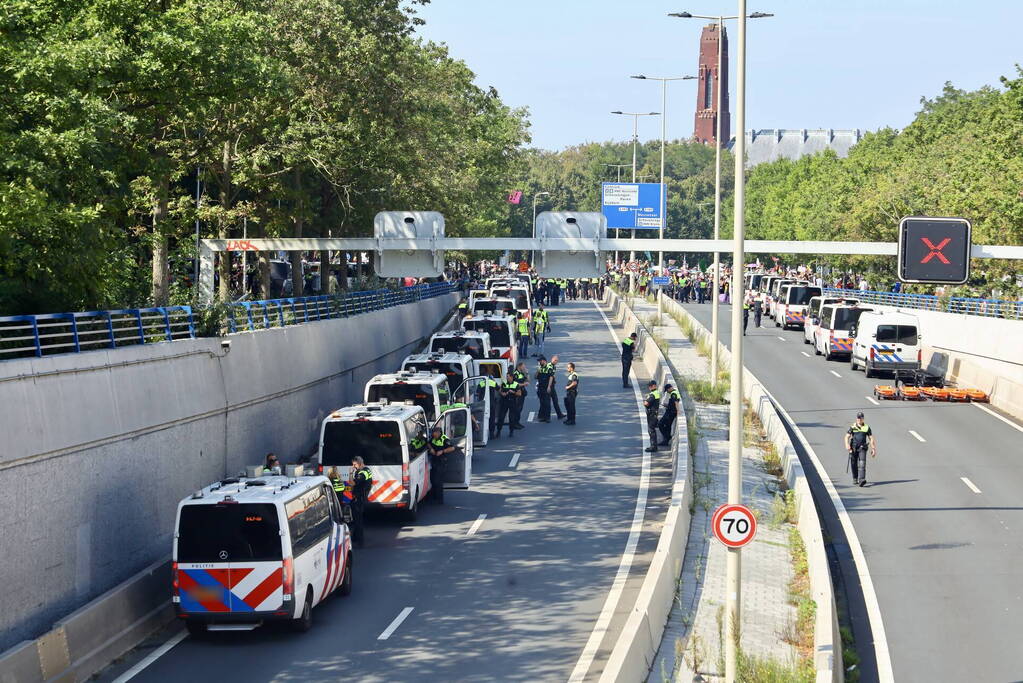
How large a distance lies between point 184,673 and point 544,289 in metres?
63.6

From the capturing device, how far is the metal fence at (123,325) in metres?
19.0

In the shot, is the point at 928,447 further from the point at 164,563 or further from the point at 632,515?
the point at 164,563

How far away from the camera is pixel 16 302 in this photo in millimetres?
21453

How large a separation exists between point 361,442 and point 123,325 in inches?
181

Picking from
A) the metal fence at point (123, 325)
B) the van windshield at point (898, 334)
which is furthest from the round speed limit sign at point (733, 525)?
the van windshield at point (898, 334)

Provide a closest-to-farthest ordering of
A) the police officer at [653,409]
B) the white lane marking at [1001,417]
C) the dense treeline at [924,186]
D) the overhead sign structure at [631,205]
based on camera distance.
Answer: the police officer at [653,409] → the white lane marking at [1001,417] → the dense treeline at [924,186] → the overhead sign structure at [631,205]

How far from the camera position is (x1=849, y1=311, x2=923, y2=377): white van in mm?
44594

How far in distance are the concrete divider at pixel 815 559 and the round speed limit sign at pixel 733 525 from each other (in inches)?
53.4

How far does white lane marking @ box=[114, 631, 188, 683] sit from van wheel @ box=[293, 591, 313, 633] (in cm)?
154

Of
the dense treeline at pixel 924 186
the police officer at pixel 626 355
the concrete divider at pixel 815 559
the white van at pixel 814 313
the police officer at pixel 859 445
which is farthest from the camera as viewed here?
the dense treeline at pixel 924 186

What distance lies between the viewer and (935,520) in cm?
2467

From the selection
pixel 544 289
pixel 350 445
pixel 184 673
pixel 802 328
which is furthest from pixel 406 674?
pixel 544 289

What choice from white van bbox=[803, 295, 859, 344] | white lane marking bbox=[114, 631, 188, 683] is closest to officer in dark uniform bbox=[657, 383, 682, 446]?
white lane marking bbox=[114, 631, 188, 683]

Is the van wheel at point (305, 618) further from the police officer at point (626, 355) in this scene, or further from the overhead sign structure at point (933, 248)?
the police officer at point (626, 355)
